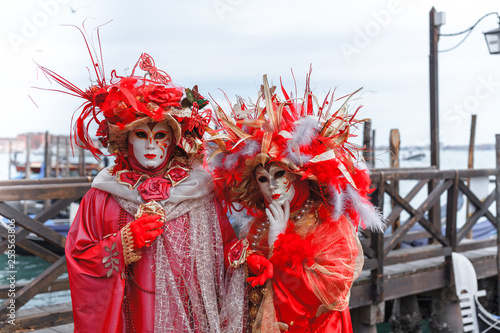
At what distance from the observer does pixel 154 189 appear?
249 cm

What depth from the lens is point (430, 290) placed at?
6562mm

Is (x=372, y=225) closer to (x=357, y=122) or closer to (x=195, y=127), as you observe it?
(x=357, y=122)

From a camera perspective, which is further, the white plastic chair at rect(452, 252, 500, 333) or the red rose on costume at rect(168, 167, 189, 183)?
the white plastic chair at rect(452, 252, 500, 333)

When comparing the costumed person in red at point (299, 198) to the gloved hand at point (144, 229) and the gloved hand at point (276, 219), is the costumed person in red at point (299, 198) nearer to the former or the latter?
the gloved hand at point (276, 219)

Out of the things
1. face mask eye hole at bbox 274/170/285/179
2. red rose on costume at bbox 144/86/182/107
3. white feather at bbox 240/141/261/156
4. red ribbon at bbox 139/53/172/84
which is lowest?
face mask eye hole at bbox 274/170/285/179

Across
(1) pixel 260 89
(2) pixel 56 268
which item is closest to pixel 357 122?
(1) pixel 260 89

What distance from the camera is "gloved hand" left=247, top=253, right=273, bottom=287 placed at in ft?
7.77

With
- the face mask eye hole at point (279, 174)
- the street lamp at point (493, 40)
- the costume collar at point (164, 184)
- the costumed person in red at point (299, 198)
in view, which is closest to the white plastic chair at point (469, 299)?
the street lamp at point (493, 40)

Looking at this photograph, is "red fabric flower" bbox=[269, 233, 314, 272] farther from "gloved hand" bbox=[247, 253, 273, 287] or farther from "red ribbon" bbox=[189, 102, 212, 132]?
"red ribbon" bbox=[189, 102, 212, 132]

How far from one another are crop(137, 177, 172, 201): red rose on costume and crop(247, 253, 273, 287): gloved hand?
50 cm

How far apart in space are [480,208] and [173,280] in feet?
18.0

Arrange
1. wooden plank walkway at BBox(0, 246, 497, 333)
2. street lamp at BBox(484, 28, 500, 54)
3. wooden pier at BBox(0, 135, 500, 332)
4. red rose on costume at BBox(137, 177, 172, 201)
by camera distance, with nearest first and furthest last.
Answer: red rose on costume at BBox(137, 177, 172, 201) → wooden pier at BBox(0, 135, 500, 332) → wooden plank walkway at BBox(0, 246, 497, 333) → street lamp at BBox(484, 28, 500, 54)

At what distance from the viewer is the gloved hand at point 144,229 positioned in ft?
7.74

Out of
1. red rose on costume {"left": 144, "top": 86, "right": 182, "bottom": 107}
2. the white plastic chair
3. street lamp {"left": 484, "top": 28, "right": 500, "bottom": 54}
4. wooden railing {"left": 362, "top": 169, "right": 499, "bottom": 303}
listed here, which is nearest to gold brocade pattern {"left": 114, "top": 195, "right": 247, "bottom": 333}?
red rose on costume {"left": 144, "top": 86, "right": 182, "bottom": 107}
